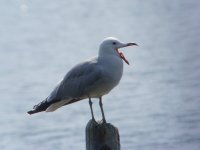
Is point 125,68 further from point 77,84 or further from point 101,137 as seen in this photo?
point 101,137

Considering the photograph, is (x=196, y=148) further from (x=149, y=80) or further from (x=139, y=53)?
(x=139, y=53)

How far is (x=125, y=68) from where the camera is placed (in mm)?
16750

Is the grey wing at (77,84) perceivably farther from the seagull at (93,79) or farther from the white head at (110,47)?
the white head at (110,47)

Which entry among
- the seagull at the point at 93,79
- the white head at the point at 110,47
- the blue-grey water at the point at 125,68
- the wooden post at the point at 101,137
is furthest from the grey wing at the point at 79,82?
the blue-grey water at the point at 125,68

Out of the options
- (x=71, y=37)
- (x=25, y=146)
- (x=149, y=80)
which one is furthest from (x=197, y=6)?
(x=25, y=146)

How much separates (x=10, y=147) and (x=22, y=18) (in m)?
10.2

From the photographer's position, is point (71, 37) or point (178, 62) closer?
point (178, 62)

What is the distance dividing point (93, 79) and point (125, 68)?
9.40 m

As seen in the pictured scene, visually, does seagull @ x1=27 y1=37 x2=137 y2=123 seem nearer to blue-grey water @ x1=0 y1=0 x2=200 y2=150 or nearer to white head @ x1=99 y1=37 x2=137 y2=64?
white head @ x1=99 y1=37 x2=137 y2=64

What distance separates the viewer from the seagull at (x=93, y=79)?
23.7 feet

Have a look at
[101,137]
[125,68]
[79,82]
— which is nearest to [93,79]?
[79,82]

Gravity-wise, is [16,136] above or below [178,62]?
below

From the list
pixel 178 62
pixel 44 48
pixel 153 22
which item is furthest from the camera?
pixel 153 22

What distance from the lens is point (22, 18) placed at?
22.7 metres
